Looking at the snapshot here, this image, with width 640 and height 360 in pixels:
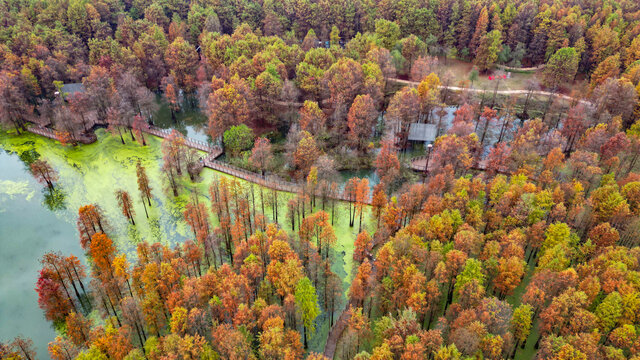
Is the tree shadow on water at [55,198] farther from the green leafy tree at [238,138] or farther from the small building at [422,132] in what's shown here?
the small building at [422,132]

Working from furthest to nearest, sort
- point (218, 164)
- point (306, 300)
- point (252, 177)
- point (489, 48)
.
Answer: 1. point (489, 48)
2. point (218, 164)
3. point (252, 177)
4. point (306, 300)

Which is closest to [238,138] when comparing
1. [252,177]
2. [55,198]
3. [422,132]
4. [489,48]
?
[252,177]

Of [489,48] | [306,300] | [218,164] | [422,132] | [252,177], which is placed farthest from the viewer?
[489,48]

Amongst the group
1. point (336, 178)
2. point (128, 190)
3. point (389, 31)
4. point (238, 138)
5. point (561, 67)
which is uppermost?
point (389, 31)

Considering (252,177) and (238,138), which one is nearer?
(252,177)

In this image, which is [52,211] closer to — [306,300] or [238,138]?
[238,138]

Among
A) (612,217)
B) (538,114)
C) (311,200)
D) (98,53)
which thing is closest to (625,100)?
(538,114)

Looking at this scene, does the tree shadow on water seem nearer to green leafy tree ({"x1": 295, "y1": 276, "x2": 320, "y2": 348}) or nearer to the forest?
the forest

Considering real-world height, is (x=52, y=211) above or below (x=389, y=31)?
below
